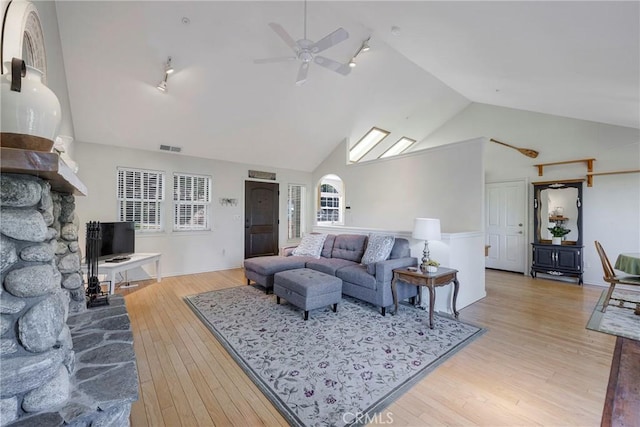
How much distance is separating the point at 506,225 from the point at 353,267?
445cm

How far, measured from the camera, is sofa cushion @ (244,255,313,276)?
163 inches

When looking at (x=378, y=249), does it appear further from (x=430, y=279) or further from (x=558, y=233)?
(x=558, y=233)

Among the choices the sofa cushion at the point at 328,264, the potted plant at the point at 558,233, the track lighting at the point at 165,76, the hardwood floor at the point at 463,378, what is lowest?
the hardwood floor at the point at 463,378

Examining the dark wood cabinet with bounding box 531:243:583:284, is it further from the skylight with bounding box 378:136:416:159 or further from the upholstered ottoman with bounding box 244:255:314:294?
the upholstered ottoman with bounding box 244:255:314:294

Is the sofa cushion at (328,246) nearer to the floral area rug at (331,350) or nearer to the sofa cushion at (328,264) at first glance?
the sofa cushion at (328,264)

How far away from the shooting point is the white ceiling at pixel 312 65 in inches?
94.2

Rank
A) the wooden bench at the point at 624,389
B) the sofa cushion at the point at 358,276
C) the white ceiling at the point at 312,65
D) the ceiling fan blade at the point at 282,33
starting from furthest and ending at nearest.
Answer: the sofa cushion at the point at 358,276 < the ceiling fan blade at the point at 282,33 < the white ceiling at the point at 312,65 < the wooden bench at the point at 624,389

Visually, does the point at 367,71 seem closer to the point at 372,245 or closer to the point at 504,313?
the point at 372,245

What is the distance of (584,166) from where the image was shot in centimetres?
516

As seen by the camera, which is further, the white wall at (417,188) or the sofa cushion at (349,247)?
the sofa cushion at (349,247)

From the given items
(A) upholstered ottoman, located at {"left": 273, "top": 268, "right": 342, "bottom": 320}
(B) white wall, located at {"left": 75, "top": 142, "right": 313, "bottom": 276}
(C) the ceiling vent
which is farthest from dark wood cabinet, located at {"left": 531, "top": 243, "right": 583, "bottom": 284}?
(C) the ceiling vent

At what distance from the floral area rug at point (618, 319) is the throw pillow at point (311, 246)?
11.8 feet

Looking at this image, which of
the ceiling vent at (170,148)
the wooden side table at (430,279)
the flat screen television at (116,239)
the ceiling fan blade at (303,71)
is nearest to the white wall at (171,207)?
the ceiling vent at (170,148)

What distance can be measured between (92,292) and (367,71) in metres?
5.19
